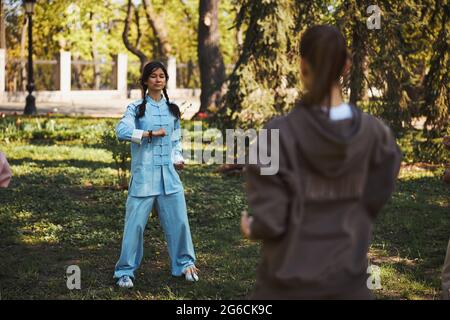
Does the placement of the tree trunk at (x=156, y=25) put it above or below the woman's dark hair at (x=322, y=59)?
above

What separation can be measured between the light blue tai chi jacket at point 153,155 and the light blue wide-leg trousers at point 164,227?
0.29 feet

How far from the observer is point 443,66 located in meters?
12.3

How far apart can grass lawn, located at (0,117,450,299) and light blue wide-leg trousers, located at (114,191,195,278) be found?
0.17 metres

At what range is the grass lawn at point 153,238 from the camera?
6.40 m

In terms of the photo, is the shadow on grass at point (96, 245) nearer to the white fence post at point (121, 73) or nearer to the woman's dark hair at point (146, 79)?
the woman's dark hair at point (146, 79)

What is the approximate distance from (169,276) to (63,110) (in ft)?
76.7

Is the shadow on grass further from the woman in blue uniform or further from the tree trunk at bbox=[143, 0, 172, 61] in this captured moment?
the tree trunk at bbox=[143, 0, 172, 61]

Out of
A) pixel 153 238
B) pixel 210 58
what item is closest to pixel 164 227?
pixel 153 238

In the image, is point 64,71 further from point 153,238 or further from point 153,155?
point 153,155

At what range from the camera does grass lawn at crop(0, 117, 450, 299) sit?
6402mm

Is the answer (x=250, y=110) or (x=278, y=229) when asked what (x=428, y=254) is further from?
(x=250, y=110)

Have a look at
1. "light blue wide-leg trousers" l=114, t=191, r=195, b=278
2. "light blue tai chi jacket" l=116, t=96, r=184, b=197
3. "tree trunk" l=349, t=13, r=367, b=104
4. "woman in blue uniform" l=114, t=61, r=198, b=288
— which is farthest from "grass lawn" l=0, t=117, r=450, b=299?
"tree trunk" l=349, t=13, r=367, b=104

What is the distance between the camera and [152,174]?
6.44 metres

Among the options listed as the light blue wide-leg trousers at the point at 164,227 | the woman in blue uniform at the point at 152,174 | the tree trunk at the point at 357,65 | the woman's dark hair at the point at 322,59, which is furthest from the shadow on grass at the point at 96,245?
the woman's dark hair at the point at 322,59
